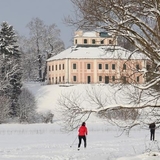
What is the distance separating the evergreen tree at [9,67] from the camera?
206ft

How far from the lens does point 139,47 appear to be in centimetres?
1322

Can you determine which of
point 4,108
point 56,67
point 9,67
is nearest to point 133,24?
point 4,108

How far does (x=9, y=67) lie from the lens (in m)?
64.1

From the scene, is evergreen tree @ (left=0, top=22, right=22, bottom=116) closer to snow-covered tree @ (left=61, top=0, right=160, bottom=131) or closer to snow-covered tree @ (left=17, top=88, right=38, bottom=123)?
snow-covered tree @ (left=17, top=88, right=38, bottom=123)

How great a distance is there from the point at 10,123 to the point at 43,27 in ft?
141

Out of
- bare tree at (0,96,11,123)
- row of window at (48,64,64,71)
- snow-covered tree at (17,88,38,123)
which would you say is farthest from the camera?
row of window at (48,64,64,71)

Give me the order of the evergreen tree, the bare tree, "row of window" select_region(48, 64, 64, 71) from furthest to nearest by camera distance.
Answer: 1. "row of window" select_region(48, 64, 64, 71)
2. the evergreen tree
3. the bare tree

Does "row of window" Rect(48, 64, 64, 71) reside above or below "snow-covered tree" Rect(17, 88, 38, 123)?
above

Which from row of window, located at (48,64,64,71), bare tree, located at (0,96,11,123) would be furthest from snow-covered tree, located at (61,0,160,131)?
row of window, located at (48,64,64,71)

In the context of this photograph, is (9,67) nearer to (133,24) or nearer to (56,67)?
(56,67)

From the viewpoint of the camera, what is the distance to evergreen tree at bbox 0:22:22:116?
62.8 metres

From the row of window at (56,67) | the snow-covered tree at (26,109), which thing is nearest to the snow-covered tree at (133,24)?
the snow-covered tree at (26,109)

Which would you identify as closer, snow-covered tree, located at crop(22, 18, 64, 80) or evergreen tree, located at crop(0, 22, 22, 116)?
evergreen tree, located at crop(0, 22, 22, 116)

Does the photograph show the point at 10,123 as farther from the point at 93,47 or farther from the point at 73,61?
the point at 93,47
